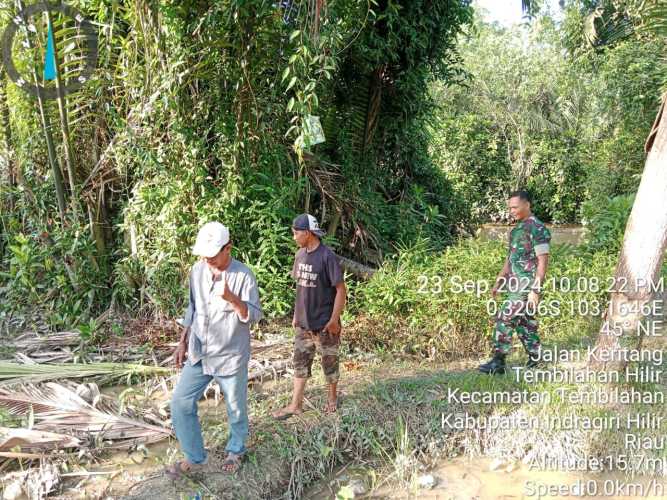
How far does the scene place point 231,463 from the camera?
321 centimetres

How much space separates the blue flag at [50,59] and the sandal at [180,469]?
13.0 ft

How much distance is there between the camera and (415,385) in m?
4.23

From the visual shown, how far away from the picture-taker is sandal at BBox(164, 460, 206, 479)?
3.16 metres

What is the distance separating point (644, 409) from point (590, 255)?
10.8 ft

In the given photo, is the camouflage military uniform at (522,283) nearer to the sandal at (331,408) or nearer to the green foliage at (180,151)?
the sandal at (331,408)

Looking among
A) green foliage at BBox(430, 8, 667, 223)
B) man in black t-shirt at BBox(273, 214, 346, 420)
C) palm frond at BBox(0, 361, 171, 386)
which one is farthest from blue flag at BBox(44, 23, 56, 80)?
green foliage at BBox(430, 8, 667, 223)

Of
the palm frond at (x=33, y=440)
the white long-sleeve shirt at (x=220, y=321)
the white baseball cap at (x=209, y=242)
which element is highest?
the white baseball cap at (x=209, y=242)

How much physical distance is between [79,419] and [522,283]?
133 inches

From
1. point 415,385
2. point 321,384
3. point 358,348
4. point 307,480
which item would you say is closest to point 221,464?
point 307,480

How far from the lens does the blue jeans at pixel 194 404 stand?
3.01 metres

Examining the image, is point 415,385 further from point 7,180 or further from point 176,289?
point 7,180

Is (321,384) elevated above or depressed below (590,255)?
below

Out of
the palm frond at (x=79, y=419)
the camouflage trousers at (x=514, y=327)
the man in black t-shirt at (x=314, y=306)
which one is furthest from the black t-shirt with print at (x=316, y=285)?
the camouflage trousers at (x=514, y=327)

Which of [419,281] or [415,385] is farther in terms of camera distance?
[419,281]
